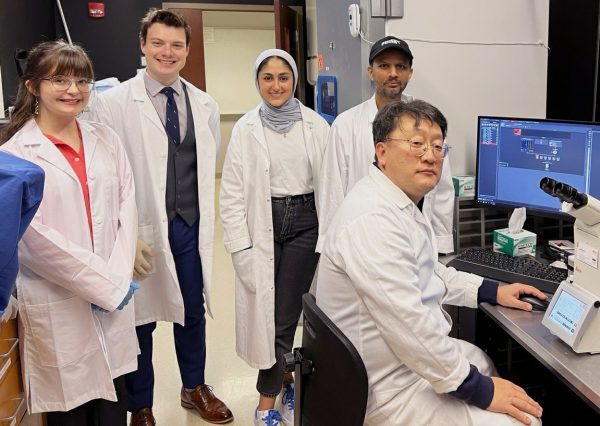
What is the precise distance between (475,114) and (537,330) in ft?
3.98

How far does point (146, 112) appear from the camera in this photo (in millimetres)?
2068

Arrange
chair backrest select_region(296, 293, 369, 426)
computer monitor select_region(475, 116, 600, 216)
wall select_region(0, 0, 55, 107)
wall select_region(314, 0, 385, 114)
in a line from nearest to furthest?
chair backrest select_region(296, 293, 369, 426) < computer monitor select_region(475, 116, 600, 216) < wall select_region(314, 0, 385, 114) < wall select_region(0, 0, 55, 107)

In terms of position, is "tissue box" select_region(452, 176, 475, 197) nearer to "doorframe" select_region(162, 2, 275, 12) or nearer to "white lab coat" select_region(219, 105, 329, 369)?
"white lab coat" select_region(219, 105, 329, 369)

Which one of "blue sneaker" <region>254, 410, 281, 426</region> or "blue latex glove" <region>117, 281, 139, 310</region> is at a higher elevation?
"blue latex glove" <region>117, 281, 139, 310</region>

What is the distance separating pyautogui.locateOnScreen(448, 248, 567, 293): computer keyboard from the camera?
173cm

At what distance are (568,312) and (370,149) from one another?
102cm

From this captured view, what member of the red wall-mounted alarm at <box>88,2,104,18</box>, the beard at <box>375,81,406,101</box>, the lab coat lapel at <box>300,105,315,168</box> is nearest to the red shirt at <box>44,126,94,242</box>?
the lab coat lapel at <box>300,105,315,168</box>

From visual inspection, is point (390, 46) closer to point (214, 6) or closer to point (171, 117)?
point (171, 117)

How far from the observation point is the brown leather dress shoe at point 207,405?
89.3 inches

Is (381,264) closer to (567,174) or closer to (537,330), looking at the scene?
(537,330)

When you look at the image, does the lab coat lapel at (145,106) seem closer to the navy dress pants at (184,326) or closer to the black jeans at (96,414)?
the navy dress pants at (184,326)

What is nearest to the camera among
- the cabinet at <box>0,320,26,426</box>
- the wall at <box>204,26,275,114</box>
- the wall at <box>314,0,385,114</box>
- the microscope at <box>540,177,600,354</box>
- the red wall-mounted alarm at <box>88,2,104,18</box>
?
the microscope at <box>540,177,600,354</box>

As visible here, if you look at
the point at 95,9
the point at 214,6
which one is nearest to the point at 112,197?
the point at 95,9

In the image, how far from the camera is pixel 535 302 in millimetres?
1587
